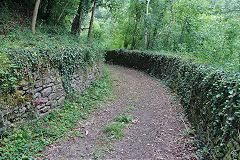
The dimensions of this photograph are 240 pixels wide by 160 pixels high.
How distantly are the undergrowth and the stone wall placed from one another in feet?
0.65

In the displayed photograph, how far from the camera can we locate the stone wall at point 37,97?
4039 millimetres

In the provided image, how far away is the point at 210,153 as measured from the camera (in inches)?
141

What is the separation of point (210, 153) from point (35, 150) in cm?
388

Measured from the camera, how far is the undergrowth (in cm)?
369

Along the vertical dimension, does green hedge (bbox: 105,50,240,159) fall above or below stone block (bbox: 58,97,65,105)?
above

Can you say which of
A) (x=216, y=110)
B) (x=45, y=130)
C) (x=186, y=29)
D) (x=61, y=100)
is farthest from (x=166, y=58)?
(x=45, y=130)

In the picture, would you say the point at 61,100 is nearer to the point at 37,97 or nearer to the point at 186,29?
the point at 37,97

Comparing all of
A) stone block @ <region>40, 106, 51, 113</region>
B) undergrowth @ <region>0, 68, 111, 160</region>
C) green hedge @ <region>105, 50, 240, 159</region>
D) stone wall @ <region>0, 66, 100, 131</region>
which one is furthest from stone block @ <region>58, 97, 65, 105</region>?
green hedge @ <region>105, 50, 240, 159</region>

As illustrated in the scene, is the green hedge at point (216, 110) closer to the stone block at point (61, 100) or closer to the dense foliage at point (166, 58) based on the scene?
the dense foliage at point (166, 58)

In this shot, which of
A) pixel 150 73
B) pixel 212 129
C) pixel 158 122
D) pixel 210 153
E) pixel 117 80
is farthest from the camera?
pixel 150 73

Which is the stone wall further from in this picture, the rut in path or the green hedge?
the green hedge

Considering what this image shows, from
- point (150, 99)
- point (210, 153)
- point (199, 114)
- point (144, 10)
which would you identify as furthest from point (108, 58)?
point (210, 153)

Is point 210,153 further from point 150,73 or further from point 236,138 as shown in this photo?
point 150,73

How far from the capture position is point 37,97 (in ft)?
16.3
